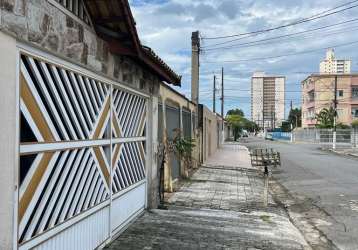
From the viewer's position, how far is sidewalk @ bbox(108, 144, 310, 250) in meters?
7.09

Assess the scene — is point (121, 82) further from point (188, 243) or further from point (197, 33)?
point (197, 33)

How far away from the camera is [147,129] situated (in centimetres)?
930

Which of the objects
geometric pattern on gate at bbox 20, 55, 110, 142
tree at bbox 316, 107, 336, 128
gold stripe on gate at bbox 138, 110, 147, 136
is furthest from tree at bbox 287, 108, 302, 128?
geometric pattern on gate at bbox 20, 55, 110, 142

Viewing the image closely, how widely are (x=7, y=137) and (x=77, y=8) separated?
2241mm

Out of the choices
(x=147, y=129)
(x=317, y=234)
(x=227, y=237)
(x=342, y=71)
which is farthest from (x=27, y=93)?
(x=342, y=71)

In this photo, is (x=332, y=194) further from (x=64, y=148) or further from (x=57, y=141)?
(x=57, y=141)

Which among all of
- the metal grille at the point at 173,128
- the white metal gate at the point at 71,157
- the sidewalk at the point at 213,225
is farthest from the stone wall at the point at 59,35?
the metal grille at the point at 173,128

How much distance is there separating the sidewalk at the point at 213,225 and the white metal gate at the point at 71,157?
560mm

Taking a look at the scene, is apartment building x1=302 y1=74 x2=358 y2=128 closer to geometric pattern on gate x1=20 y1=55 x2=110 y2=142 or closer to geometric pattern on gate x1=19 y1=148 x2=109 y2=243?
geometric pattern on gate x1=20 y1=55 x2=110 y2=142

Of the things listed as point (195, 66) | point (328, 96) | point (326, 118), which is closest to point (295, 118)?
point (328, 96)

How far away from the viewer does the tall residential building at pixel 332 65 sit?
228 feet

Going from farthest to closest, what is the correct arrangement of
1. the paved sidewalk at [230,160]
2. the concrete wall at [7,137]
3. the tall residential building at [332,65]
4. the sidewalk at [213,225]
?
the tall residential building at [332,65], the paved sidewalk at [230,160], the sidewalk at [213,225], the concrete wall at [7,137]

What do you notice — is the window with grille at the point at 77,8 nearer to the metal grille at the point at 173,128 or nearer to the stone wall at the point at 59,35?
the stone wall at the point at 59,35

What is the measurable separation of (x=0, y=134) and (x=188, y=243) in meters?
4.15
